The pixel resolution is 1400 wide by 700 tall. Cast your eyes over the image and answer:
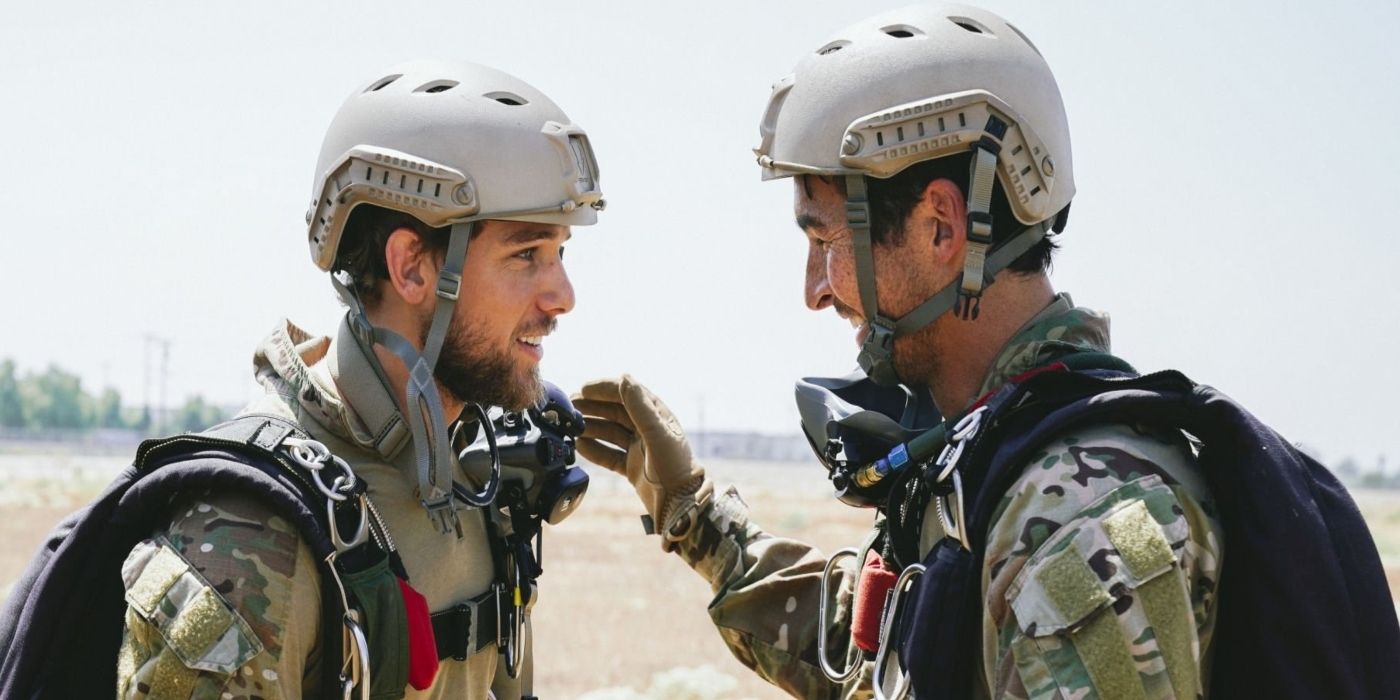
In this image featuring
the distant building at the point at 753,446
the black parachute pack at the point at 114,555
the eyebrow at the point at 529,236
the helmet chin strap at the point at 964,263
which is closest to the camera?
the black parachute pack at the point at 114,555

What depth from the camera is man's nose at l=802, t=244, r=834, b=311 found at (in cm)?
477

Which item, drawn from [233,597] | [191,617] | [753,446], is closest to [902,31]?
[233,597]

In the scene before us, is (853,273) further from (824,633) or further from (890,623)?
(824,633)

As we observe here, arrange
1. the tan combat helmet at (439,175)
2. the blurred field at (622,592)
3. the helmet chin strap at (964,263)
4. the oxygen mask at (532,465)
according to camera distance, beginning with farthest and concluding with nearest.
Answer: the blurred field at (622,592), the oxygen mask at (532,465), the tan combat helmet at (439,175), the helmet chin strap at (964,263)

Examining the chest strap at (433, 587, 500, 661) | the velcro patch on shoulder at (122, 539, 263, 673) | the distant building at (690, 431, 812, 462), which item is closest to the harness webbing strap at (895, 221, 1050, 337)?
the chest strap at (433, 587, 500, 661)

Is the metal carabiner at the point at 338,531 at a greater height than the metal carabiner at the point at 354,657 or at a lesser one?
greater

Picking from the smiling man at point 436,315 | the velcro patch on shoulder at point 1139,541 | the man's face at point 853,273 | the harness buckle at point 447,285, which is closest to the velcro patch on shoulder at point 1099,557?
the velcro patch on shoulder at point 1139,541

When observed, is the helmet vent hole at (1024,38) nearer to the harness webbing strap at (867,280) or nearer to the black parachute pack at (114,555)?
the harness webbing strap at (867,280)

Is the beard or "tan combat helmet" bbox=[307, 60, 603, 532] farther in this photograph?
the beard

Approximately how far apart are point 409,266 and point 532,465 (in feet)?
2.95

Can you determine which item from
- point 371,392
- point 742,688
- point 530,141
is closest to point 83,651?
point 371,392

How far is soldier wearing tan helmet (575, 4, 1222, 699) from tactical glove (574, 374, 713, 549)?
2.92 feet

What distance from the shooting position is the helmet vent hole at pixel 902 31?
4605mm

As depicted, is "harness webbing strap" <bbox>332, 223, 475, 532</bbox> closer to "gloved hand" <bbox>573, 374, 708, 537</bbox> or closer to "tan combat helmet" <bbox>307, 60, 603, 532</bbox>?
"tan combat helmet" <bbox>307, 60, 603, 532</bbox>
